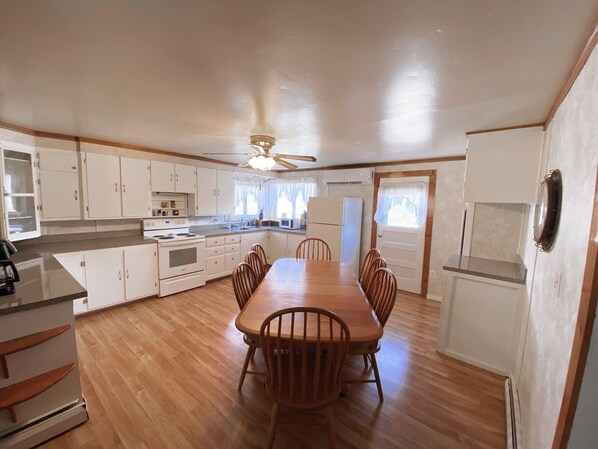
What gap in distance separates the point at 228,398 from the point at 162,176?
10.2 ft

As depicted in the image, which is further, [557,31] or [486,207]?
[486,207]

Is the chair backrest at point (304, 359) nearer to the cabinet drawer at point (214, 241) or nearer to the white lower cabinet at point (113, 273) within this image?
the white lower cabinet at point (113, 273)

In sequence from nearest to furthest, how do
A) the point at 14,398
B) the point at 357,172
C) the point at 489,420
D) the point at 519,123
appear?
the point at 14,398
the point at 489,420
the point at 519,123
the point at 357,172

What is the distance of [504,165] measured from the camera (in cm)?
→ 215

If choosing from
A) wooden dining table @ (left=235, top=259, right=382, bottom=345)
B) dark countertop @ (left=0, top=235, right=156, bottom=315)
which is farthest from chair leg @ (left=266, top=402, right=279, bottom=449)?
dark countertop @ (left=0, top=235, right=156, bottom=315)

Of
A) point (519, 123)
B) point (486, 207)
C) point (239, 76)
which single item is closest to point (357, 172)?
point (486, 207)

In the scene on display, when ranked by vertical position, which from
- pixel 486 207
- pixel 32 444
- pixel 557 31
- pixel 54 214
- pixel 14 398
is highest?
pixel 557 31

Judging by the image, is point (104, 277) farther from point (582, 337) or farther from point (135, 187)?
point (582, 337)

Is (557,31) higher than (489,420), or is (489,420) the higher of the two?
(557,31)

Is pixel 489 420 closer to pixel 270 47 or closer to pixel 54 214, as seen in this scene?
pixel 270 47

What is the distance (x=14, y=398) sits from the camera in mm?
1311

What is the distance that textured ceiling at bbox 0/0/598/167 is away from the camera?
895 millimetres

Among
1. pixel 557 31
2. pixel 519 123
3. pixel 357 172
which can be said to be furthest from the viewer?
pixel 357 172

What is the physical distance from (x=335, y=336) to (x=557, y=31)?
163cm
